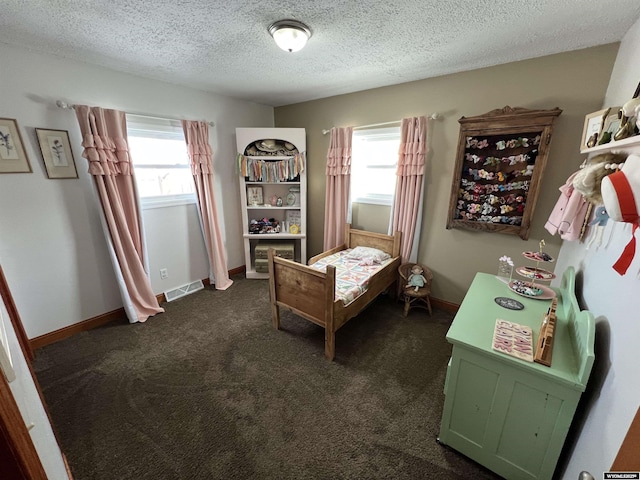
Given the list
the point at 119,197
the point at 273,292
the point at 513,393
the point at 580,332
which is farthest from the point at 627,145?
the point at 119,197

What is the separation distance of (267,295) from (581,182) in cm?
287

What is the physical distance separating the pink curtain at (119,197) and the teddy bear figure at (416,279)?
2.71 m

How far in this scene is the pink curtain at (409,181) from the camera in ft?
8.36

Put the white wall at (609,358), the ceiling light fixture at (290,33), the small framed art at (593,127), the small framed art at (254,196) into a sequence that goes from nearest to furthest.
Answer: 1. the white wall at (609,358)
2. the small framed art at (593,127)
3. the ceiling light fixture at (290,33)
4. the small framed art at (254,196)

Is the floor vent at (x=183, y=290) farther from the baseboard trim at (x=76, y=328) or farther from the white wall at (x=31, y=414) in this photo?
the white wall at (x=31, y=414)

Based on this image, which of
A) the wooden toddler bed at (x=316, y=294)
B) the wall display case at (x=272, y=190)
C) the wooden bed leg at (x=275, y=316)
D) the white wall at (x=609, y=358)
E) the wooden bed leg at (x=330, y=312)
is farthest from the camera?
the wall display case at (x=272, y=190)

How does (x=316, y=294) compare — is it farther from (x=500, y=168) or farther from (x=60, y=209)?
(x=60, y=209)

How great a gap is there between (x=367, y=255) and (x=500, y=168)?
1.47 meters

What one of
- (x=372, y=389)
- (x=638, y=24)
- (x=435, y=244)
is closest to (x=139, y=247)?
(x=372, y=389)

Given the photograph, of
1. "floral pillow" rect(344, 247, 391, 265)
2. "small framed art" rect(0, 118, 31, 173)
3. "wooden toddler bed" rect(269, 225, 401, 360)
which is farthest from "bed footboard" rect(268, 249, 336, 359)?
"small framed art" rect(0, 118, 31, 173)

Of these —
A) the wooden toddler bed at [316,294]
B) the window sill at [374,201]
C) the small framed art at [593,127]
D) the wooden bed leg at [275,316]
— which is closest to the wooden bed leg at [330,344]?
the wooden toddler bed at [316,294]

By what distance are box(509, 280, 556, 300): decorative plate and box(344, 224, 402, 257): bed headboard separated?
1.26 meters

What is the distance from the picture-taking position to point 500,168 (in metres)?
2.25

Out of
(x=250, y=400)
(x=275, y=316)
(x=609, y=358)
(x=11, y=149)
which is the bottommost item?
(x=250, y=400)
